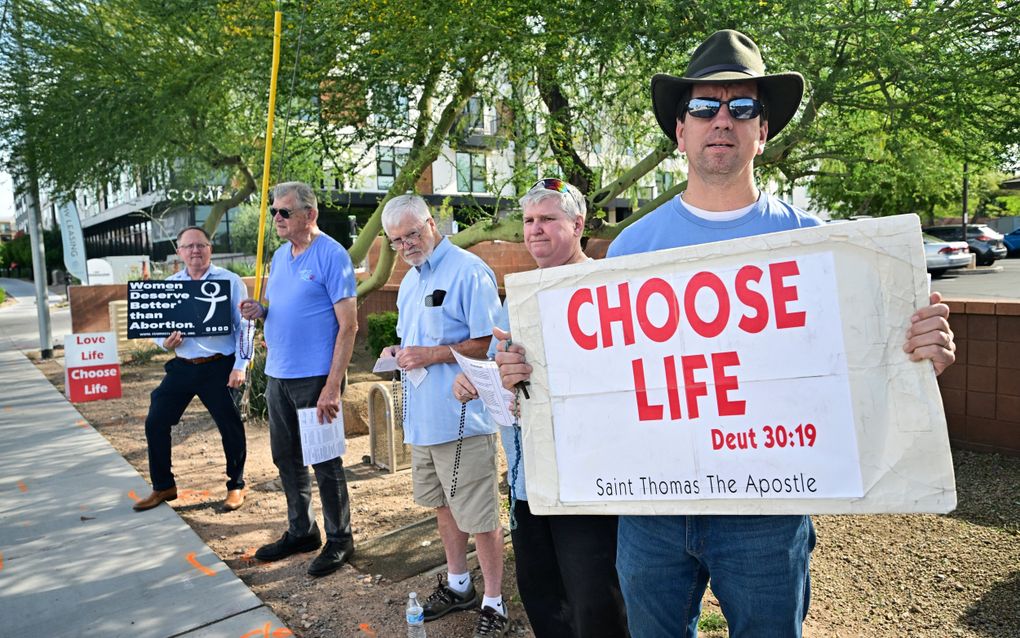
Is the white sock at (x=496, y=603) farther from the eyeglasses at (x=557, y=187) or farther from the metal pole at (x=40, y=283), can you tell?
the metal pole at (x=40, y=283)

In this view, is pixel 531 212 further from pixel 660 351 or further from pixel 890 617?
pixel 890 617

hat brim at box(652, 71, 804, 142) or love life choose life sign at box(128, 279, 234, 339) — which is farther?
love life choose life sign at box(128, 279, 234, 339)

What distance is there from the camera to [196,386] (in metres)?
5.22

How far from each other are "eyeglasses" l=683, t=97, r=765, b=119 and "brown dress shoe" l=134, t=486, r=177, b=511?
481 cm

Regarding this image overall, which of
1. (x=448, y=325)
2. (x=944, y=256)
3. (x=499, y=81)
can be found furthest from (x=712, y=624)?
(x=944, y=256)

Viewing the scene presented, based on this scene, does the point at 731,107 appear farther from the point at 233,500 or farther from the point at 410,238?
the point at 233,500

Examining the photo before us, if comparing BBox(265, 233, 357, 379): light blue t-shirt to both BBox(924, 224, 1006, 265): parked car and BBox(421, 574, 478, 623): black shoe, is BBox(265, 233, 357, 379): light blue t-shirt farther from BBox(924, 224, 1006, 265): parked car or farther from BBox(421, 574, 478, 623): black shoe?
BBox(924, 224, 1006, 265): parked car

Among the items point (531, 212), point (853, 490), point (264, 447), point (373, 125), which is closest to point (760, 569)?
point (853, 490)

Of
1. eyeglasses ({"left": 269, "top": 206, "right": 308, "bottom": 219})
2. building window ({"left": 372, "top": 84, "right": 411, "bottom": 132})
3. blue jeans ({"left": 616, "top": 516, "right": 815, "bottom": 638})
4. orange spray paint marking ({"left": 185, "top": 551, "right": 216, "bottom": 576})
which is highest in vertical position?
building window ({"left": 372, "top": 84, "right": 411, "bottom": 132})

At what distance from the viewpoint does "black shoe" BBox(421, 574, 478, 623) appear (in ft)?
11.6

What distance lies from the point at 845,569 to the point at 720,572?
96.0 inches

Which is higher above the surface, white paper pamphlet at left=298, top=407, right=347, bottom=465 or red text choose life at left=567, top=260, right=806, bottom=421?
red text choose life at left=567, top=260, right=806, bottom=421

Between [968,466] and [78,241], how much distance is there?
46.9ft

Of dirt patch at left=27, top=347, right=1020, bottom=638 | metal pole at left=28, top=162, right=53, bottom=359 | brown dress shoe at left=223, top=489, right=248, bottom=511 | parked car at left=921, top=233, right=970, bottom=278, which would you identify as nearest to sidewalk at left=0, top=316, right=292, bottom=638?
dirt patch at left=27, top=347, right=1020, bottom=638
